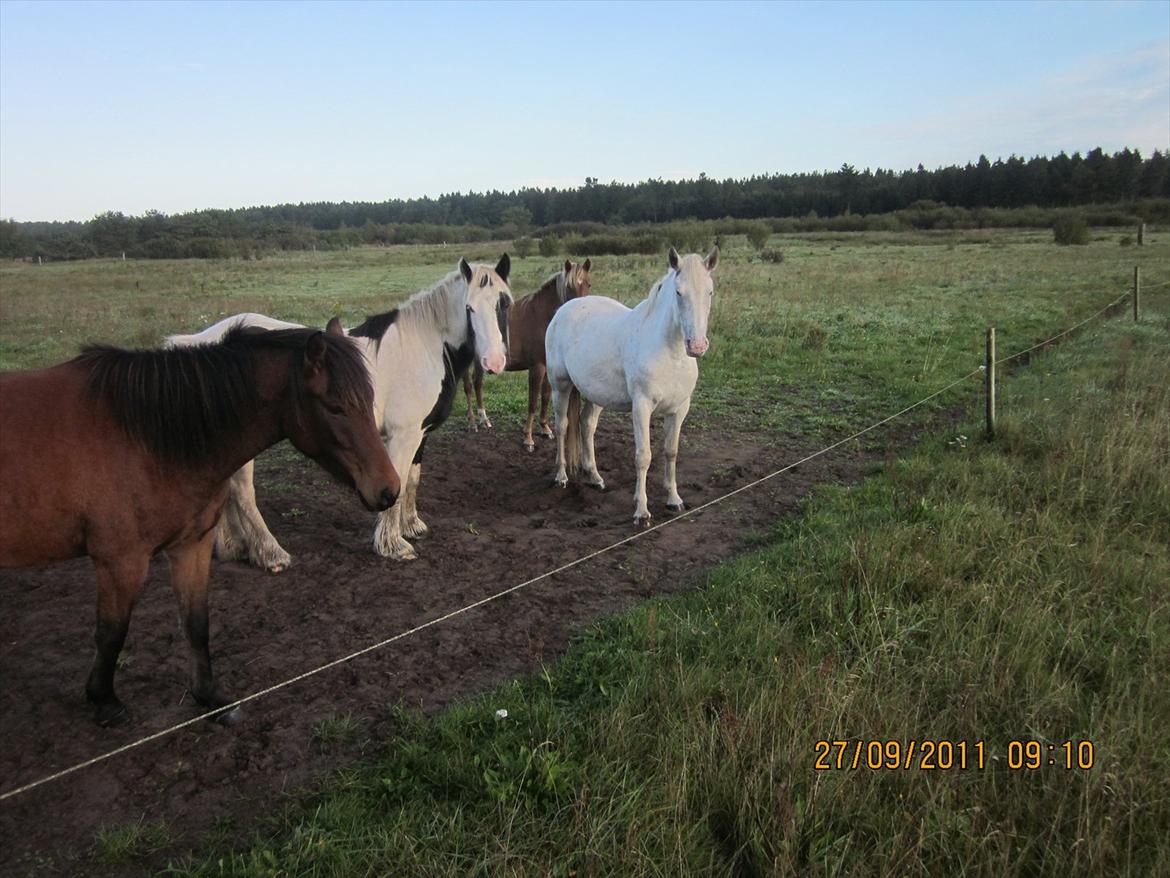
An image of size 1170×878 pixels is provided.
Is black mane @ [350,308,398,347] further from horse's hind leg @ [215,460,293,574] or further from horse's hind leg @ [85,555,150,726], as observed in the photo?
horse's hind leg @ [85,555,150,726]

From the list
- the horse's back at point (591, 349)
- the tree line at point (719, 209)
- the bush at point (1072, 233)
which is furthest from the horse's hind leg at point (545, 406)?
the tree line at point (719, 209)

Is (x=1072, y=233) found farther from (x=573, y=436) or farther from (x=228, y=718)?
(x=228, y=718)

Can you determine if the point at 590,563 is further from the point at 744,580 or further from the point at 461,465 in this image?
the point at 461,465

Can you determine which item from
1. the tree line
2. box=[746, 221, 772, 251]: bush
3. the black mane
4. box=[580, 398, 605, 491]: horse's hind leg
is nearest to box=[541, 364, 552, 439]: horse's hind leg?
box=[580, 398, 605, 491]: horse's hind leg

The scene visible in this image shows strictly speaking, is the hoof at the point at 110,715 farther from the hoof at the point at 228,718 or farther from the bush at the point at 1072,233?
the bush at the point at 1072,233

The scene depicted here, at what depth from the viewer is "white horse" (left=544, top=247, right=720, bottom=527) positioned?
5.61 meters

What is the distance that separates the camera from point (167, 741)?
3.25 meters

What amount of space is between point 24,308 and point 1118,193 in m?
92.6

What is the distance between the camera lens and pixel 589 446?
7203mm

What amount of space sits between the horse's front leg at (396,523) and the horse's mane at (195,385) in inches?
81.8

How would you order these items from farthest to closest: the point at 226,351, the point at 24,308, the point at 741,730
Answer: the point at 24,308
the point at 226,351
the point at 741,730

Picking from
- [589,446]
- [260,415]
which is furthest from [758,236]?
[260,415]

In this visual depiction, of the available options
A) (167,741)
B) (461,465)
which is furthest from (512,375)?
(167,741)

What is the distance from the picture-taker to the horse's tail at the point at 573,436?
7316 mm
